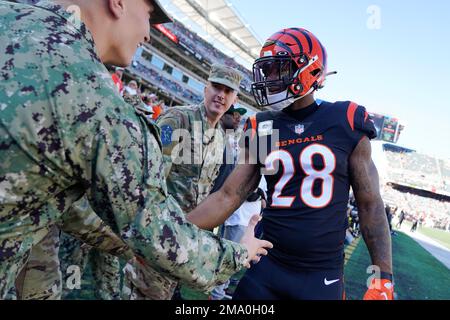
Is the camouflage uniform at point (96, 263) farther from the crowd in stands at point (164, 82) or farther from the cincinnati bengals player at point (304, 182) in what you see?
the crowd in stands at point (164, 82)

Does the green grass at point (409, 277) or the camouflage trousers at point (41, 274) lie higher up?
the camouflage trousers at point (41, 274)

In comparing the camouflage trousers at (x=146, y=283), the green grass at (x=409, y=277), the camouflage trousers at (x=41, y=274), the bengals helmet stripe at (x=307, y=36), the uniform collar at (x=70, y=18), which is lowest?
the green grass at (x=409, y=277)

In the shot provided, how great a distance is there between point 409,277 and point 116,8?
8678 mm

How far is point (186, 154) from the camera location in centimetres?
323

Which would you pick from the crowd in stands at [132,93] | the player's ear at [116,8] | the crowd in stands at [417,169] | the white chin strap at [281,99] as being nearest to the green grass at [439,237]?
the crowd in stands at [132,93]

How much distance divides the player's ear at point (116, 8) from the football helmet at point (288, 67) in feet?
3.80

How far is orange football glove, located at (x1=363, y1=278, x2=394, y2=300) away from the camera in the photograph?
5.27ft

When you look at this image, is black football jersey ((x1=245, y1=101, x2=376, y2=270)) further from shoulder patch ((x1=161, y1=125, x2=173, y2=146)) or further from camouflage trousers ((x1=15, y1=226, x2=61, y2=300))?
camouflage trousers ((x1=15, y1=226, x2=61, y2=300))

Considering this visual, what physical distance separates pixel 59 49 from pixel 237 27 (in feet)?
163

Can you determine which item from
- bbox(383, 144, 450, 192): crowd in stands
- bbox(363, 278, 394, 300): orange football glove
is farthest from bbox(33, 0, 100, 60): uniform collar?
bbox(383, 144, 450, 192): crowd in stands

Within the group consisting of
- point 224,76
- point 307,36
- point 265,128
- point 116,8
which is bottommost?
point 265,128

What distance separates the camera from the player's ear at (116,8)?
1.22 m

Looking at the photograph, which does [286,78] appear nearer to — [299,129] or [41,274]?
[299,129]

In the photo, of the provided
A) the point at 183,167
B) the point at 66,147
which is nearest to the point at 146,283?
the point at 183,167
